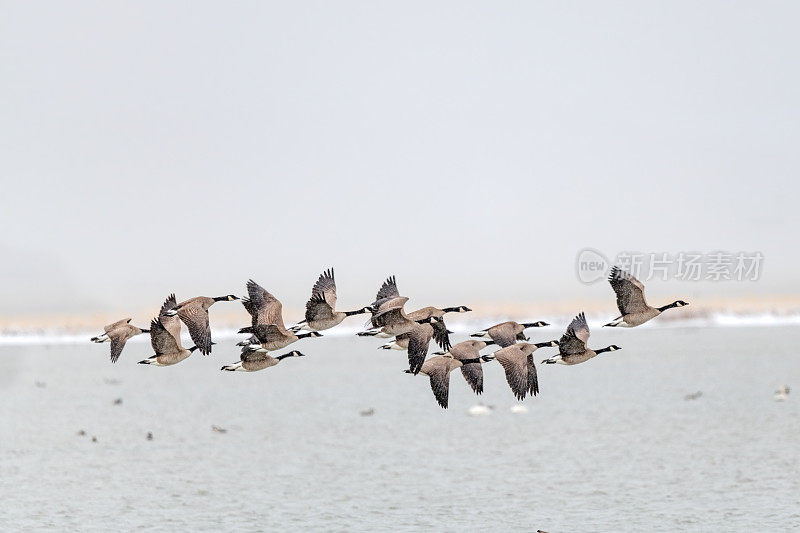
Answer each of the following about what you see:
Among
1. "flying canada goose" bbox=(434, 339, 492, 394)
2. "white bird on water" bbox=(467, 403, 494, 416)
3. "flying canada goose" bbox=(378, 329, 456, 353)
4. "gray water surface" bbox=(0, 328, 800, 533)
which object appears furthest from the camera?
"white bird on water" bbox=(467, 403, 494, 416)

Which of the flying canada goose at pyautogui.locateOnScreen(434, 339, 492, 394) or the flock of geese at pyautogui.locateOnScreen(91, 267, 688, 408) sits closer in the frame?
the flock of geese at pyautogui.locateOnScreen(91, 267, 688, 408)

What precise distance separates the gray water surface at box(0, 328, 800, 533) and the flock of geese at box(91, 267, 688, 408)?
1897 cm

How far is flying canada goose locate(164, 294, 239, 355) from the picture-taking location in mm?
16969

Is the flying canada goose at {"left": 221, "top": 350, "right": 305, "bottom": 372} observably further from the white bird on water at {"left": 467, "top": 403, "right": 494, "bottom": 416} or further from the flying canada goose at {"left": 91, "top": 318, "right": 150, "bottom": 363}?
the white bird on water at {"left": 467, "top": 403, "right": 494, "bottom": 416}

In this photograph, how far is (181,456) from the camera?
5441 centimetres

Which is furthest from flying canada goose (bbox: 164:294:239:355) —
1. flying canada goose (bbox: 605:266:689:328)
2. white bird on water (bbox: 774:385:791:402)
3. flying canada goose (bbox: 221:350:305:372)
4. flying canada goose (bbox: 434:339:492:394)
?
white bird on water (bbox: 774:385:791:402)

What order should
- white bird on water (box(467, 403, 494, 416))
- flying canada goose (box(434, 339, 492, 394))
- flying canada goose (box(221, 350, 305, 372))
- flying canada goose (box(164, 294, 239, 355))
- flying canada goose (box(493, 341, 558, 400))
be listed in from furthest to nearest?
white bird on water (box(467, 403, 494, 416))
flying canada goose (box(221, 350, 305, 372))
flying canada goose (box(434, 339, 492, 394))
flying canada goose (box(164, 294, 239, 355))
flying canada goose (box(493, 341, 558, 400))

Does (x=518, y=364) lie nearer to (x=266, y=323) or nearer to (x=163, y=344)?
(x=266, y=323)

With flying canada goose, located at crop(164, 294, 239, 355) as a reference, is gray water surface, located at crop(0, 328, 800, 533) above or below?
below

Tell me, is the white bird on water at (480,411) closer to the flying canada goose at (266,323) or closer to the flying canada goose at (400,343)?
the flying canada goose at (400,343)

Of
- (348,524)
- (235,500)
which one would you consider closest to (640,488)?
(348,524)

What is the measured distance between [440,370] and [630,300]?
3.58 m

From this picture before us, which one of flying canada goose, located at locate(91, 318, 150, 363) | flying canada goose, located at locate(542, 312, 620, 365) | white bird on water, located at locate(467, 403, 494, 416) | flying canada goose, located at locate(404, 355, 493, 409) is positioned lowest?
white bird on water, located at locate(467, 403, 494, 416)

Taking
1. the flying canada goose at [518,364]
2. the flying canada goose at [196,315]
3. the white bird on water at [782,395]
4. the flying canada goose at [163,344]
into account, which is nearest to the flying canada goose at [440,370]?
the flying canada goose at [518,364]
